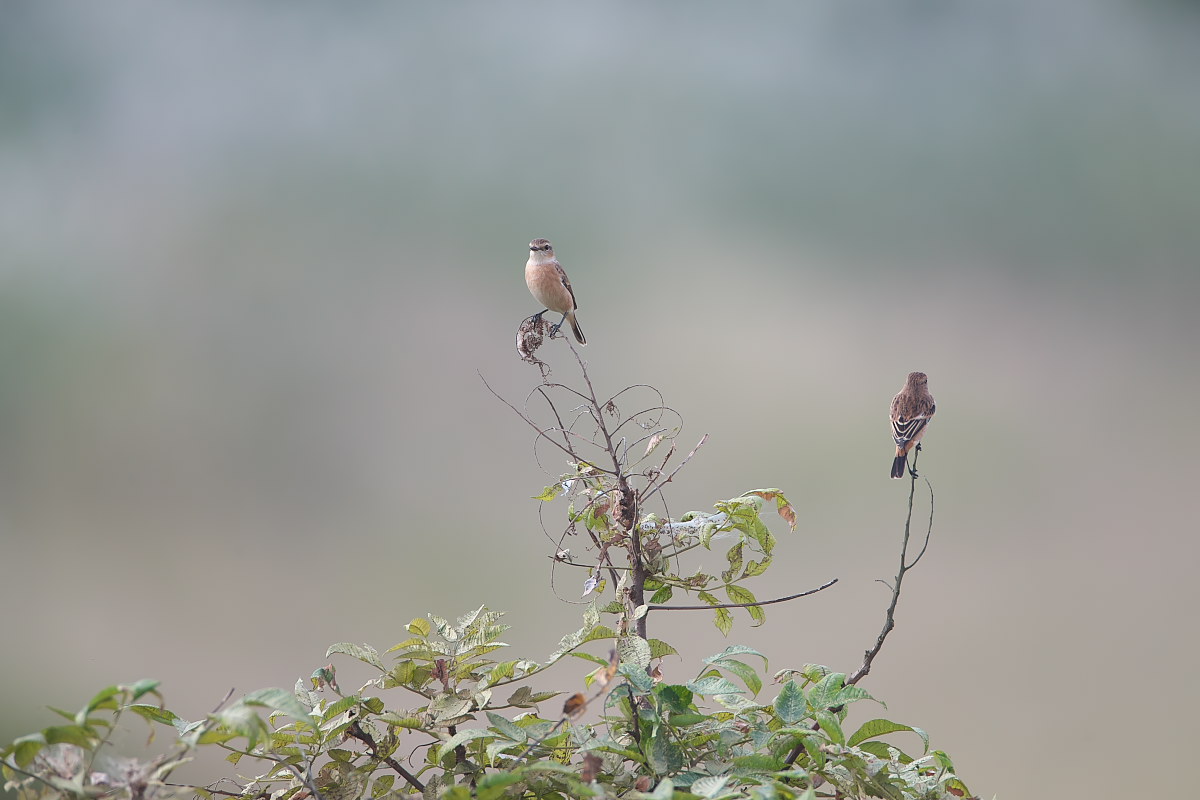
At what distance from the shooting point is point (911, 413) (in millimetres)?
1421

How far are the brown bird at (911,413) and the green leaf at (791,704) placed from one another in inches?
23.8

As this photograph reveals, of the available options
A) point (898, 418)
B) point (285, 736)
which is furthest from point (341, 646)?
point (898, 418)

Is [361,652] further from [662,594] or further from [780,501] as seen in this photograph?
[780,501]

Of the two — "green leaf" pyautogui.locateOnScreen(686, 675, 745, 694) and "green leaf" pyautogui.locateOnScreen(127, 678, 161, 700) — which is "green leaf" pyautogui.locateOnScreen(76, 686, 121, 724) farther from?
"green leaf" pyautogui.locateOnScreen(686, 675, 745, 694)

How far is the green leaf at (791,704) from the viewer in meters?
0.89

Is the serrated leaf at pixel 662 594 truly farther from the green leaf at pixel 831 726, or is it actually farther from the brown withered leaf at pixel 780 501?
the green leaf at pixel 831 726

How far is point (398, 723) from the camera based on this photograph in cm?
90

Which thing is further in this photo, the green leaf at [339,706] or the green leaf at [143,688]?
the green leaf at [339,706]

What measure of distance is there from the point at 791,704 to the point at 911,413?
0.67m

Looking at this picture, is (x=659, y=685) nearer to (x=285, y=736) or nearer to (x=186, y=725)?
(x=285, y=736)

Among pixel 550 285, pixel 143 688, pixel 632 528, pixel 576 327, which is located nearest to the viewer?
pixel 143 688

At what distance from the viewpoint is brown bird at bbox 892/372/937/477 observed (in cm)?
140

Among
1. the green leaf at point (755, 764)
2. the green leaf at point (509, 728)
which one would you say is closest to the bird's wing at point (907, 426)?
the green leaf at point (755, 764)

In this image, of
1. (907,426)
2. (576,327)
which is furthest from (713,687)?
(576,327)
